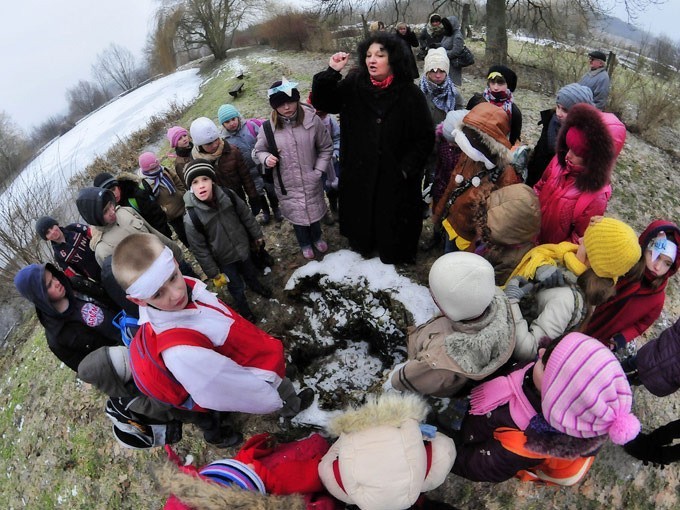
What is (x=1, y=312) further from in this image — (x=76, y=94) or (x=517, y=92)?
(x=76, y=94)

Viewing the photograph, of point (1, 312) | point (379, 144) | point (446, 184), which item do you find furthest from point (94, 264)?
point (1, 312)

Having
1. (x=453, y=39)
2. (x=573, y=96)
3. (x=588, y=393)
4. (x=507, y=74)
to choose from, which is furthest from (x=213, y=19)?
(x=588, y=393)

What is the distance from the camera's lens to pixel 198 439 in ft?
9.48

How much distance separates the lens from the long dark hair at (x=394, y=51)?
7.57 ft

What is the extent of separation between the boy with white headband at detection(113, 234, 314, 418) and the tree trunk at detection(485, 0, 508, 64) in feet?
34.4

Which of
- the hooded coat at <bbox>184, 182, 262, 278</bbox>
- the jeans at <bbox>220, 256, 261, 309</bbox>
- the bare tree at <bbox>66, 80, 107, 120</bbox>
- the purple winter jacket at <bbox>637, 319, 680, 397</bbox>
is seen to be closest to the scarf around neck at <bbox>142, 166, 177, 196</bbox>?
the hooded coat at <bbox>184, 182, 262, 278</bbox>

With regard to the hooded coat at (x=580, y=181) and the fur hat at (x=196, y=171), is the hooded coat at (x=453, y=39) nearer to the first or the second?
the hooded coat at (x=580, y=181)

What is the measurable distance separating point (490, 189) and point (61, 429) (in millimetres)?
4662

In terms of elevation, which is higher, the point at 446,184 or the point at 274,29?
the point at 274,29

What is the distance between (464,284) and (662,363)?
1407 mm

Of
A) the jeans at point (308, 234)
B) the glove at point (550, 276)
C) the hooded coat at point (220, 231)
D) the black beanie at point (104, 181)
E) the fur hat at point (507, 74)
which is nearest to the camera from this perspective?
the glove at point (550, 276)

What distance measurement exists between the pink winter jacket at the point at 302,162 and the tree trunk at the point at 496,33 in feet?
28.9

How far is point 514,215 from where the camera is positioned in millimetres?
2184

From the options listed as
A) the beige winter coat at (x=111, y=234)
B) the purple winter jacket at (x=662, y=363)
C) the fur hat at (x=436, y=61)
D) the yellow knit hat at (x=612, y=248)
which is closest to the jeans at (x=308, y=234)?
the beige winter coat at (x=111, y=234)
